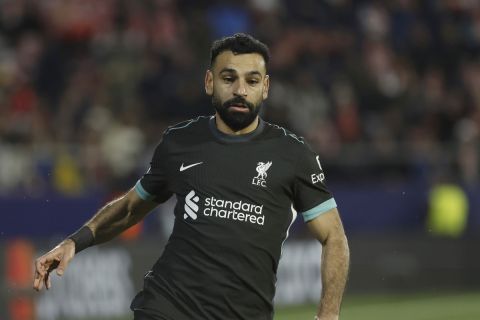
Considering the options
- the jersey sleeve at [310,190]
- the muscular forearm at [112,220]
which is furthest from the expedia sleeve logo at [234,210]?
the muscular forearm at [112,220]

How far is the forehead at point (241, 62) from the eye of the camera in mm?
5953

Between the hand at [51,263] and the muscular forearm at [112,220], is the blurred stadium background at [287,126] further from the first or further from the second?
the hand at [51,263]

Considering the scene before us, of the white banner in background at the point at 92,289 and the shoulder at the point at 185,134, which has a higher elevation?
the shoulder at the point at 185,134

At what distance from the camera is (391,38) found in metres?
19.7

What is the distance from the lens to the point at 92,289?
13.4 metres

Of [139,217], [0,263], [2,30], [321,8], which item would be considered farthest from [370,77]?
[139,217]

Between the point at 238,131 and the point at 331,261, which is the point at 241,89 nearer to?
the point at 238,131

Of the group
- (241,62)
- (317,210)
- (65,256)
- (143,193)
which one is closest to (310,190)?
(317,210)

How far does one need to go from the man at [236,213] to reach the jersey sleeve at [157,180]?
0.12 m

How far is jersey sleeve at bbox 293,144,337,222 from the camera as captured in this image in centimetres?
593

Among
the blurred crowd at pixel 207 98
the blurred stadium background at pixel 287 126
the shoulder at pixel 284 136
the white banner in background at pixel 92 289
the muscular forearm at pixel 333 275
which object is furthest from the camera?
the blurred crowd at pixel 207 98

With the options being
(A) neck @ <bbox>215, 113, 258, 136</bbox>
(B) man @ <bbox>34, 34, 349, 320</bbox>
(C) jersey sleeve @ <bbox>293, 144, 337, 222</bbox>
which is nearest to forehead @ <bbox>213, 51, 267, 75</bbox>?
(B) man @ <bbox>34, 34, 349, 320</bbox>

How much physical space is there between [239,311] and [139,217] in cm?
90

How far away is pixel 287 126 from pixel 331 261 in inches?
397
